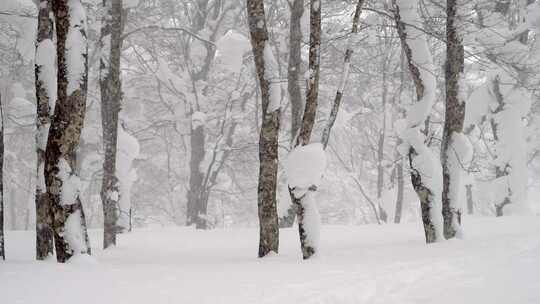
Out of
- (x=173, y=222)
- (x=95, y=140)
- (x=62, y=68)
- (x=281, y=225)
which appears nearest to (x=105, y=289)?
(x=62, y=68)

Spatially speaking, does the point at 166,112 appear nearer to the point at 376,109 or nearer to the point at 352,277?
the point at 376,109

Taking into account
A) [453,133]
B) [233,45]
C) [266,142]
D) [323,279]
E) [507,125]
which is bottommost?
[323,279]

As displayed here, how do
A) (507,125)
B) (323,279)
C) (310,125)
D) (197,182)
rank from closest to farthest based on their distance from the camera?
(323,279), (310,125), (507,125), (197,182)

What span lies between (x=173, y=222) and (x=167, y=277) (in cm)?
2274

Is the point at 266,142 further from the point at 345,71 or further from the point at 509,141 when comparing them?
the point at 509,141

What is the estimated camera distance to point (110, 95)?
9594 mm

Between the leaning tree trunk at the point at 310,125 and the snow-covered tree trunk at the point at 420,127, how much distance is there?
217 cm

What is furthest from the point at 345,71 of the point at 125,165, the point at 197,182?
the point at 197,182

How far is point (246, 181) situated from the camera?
2467cm

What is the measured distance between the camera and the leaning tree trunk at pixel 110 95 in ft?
31.0

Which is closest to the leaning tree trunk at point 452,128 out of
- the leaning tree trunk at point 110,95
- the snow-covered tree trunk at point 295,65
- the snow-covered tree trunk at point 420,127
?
the snow-covered tree trunk at point 420,127

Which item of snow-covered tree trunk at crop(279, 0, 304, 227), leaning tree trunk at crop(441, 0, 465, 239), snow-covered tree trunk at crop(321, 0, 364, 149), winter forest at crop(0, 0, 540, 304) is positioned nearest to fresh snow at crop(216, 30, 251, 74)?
winter forest at crop(0, 0, 540, 304)

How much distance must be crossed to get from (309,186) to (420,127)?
9.42 ft

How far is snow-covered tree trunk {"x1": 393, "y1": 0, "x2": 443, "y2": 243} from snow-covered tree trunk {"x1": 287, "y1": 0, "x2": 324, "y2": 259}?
2178 millimetres
